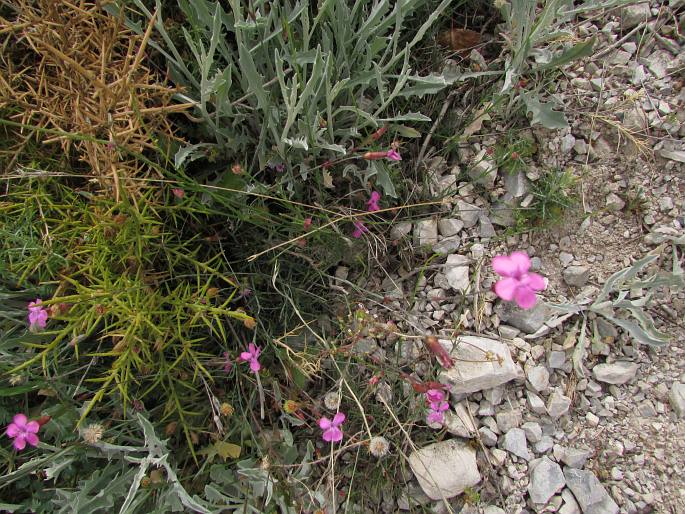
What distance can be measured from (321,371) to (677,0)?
1998 millimetres

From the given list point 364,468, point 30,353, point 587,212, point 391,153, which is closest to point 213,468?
point 364,468

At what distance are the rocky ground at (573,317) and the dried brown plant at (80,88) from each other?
99 centimetres

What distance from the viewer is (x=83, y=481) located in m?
1.62

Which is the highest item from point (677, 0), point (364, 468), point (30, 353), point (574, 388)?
point (677, 0)

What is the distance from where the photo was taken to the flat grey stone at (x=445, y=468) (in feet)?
5.34

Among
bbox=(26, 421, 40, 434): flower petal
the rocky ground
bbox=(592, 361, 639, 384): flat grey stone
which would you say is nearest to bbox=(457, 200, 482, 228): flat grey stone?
the rocky ground

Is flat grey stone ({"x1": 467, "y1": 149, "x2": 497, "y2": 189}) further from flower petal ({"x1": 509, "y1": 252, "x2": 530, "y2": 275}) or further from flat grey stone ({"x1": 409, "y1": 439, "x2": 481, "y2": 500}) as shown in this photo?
flat grey stone ({"x1": 409, "y1": 439, "x2": 481, "y2": 500})

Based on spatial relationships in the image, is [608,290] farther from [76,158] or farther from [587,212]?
[76,158]

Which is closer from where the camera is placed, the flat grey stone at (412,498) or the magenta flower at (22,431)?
the magenta flower at (22,431)

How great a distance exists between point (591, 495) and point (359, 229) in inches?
45.6

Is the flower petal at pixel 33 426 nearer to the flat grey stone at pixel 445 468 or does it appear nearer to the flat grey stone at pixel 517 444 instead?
the flat grey stone at pixel 445 468

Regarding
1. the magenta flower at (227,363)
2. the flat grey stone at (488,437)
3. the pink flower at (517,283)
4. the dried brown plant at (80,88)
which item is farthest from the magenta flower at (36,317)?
the flat grey stone at (488,437)

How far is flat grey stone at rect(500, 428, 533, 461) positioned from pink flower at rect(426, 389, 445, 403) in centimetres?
26

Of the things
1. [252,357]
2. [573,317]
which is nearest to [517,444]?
[573,317]
